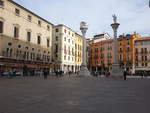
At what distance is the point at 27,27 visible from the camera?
44.5 metres

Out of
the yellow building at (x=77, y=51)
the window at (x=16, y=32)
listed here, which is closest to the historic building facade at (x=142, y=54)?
the yellow building at (x=77, y=51)

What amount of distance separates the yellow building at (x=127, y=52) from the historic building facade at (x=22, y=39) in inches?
1293

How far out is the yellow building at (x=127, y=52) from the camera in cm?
7038

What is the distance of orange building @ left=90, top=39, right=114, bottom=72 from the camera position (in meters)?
77.9

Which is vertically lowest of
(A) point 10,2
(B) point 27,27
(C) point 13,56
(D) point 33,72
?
(D) point 33,72

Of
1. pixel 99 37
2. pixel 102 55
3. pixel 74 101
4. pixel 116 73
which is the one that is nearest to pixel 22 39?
pixel 116 73

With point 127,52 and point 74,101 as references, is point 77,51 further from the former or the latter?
point 74,101

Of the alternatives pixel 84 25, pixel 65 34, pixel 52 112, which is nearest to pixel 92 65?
pixel 65 34

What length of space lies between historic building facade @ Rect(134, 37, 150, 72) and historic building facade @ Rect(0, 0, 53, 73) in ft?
116

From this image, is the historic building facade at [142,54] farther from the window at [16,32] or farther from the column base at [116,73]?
the window at [16,32]

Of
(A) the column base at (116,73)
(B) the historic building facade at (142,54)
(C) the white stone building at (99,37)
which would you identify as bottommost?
(A) the column base at (116,73)

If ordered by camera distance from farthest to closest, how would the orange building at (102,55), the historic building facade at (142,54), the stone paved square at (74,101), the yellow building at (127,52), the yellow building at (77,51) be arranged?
the orange building at (102,55) < the yellow building at (77,51) < the yellow building at (127,52) < the historic building facade at (142,54) < the stone paved square at (74,101)

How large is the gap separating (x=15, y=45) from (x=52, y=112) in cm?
3670

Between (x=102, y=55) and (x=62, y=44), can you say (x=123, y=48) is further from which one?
(x=62, y=44)
